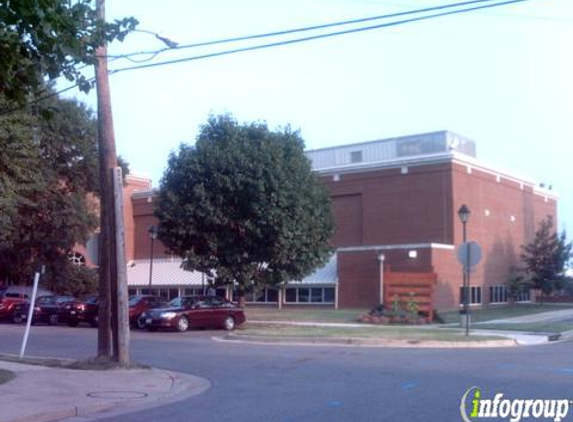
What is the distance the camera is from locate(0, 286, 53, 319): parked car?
39.2m

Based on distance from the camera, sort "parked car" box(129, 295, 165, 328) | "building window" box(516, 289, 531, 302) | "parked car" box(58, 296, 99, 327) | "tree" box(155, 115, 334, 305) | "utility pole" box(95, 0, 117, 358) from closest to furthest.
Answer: "utility pole" box(95, 0, 117, 358) → "tree" box(155, 115, 334, 305) → "parked car" box(129, 295, 165, 328) → "parked car" box(58, 296, 99, 327) → "building window" box(516, 289, 531, 302)

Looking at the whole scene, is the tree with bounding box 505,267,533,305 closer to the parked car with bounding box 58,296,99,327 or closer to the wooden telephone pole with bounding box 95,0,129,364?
the parked car with bounding box 58,296,99,327

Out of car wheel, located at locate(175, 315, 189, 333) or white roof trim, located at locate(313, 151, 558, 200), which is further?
white roof trim, located at locate(313, 151, 558, 200)

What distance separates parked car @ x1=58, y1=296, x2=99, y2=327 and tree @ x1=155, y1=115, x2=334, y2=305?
4.40 meters

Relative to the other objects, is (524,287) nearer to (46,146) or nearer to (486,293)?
(486,293)

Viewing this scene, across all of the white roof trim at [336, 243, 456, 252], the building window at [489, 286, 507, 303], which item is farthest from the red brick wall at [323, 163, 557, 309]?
the building window at [489, 286, 507, 303]

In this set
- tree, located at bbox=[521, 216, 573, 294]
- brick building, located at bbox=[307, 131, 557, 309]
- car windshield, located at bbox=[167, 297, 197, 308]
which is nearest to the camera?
car windshield, located at bbox=[167, 297, 197, 308]

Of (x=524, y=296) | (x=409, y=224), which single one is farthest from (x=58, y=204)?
(x=524, y=296)

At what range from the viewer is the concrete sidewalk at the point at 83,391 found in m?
12.0

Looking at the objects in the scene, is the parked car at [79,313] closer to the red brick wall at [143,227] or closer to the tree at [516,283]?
the red brick wall at [143,227]

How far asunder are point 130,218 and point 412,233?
2524cm

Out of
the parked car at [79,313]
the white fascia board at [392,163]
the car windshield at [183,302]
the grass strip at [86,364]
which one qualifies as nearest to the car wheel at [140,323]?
the car windshield at [183,302]

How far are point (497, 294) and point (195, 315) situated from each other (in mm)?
28381

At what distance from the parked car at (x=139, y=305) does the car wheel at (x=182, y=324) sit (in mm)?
2119
